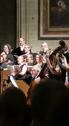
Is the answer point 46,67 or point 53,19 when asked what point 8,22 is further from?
point 46,67

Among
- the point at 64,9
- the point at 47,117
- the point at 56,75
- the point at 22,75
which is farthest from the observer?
the point at 64,9

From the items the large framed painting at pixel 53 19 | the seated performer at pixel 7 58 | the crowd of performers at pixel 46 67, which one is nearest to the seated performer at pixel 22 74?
the crowd of performers at pixel 46 67

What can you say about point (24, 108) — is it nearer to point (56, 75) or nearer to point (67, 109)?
point (67, 109)

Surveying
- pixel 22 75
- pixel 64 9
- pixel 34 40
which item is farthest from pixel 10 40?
pixel 22 75

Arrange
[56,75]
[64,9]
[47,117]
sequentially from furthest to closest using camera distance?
[64,9] → [56,75] → [47,117]

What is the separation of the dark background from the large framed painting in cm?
95

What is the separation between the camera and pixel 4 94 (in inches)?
41.2

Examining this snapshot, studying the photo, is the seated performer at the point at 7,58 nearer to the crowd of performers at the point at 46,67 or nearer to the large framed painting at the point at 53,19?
the crowd of performers at the point at 46,67

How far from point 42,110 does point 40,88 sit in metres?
0.08

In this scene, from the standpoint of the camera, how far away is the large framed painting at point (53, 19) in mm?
14156

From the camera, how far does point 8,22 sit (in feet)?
47.5

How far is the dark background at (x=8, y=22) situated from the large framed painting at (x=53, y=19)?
95cm

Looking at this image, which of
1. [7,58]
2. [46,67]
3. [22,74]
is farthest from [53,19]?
[46,67]

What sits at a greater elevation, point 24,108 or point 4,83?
point 24,108
